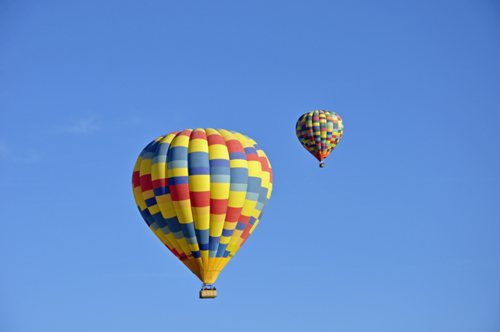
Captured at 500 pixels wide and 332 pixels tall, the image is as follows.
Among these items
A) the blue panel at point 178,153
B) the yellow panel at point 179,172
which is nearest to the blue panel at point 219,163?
the yellow panel at point 179,172

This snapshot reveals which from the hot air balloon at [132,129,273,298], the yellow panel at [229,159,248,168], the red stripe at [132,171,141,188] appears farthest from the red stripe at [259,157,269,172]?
the red stripe at [132,171,141,188]

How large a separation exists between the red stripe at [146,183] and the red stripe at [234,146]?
436 centimetres

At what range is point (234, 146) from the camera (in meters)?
38.6

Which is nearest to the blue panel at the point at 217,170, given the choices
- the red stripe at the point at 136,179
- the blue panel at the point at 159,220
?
the blue panel at the point at 159,220

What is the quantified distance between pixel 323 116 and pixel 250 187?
709 inches

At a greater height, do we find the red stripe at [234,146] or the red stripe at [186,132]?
the red stripe at [186,132]

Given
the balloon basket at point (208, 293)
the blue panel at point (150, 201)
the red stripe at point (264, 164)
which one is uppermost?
the red stripe at point (264, 164)

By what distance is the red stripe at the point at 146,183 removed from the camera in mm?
38438

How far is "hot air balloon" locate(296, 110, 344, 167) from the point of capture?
180 feet

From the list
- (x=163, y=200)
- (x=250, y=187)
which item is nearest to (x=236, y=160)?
(x=250, y=187)

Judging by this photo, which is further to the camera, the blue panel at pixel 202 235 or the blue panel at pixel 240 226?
the blue panel at pixel 240 226

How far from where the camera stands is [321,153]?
55.1 metres

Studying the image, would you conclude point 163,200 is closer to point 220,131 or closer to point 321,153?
point 220,131

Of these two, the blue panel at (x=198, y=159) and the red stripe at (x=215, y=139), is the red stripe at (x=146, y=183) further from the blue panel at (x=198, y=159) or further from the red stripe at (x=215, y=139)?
the red stripe at (x=215, y=139)
